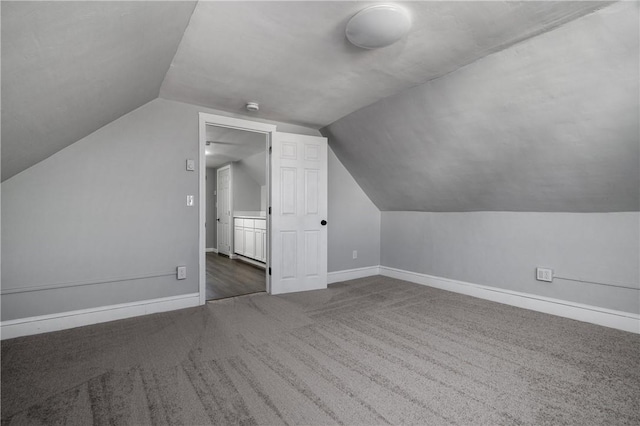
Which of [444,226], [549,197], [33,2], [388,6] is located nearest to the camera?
[33,2]

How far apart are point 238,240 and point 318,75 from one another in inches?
192

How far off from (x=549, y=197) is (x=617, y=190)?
19.8 inches

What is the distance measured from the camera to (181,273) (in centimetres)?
333

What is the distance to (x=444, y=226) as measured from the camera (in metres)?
4.18

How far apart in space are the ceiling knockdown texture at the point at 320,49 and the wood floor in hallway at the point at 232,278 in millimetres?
2381

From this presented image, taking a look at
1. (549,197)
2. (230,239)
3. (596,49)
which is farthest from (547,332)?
(230,239)

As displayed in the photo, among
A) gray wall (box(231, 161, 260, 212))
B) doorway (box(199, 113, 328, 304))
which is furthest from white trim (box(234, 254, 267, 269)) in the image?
doorway (box(199, 113, 328, 304))

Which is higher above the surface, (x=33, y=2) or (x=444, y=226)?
(x=33, y=2)

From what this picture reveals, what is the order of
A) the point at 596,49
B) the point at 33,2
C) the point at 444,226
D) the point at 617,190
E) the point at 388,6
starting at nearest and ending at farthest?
the point at 33,2 → the point at 388,6 → the point at 596,49 → the point at 617,190 → the point at 444,226

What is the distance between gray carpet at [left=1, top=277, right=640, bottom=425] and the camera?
1616 millimetres

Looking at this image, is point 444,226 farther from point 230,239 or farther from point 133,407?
Answer: point 230,239

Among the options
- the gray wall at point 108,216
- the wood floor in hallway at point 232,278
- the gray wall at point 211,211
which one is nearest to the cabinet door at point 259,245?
the wood floor in hallway at point 232,278

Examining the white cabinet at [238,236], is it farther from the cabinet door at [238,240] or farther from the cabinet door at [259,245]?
the cabinet door at [259,245]

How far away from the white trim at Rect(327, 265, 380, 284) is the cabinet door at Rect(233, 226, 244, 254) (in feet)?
9.37
